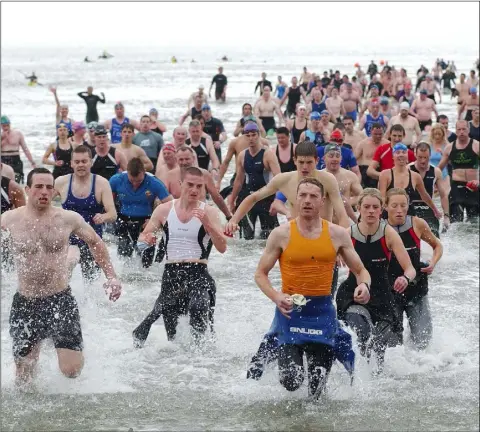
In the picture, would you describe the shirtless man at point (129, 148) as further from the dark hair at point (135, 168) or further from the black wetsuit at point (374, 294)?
the black wetsuit at point (374, 294)

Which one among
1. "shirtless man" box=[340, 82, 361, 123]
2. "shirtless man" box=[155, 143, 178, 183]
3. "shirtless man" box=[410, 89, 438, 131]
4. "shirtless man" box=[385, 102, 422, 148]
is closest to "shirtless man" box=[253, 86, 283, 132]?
"shirtless man" box=[340, 82, 361, 123]

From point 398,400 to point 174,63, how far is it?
98.0 m

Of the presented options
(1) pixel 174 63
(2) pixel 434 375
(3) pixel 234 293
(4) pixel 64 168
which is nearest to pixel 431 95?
(4) pixel 64 168

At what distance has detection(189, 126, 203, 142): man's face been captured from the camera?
12219 millimetres

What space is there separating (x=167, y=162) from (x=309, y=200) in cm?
486

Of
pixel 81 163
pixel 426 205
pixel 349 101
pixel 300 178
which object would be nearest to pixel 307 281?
pixel 300 178

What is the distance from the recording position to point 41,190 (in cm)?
600

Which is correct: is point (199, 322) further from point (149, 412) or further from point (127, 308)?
point (127, 308)

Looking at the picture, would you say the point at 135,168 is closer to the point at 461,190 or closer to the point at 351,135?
the point at 461,190

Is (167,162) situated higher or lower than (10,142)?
higher

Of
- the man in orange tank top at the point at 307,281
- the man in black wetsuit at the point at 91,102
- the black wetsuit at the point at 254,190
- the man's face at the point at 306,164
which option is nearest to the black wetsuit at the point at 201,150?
the black wetsuit at the point at 254,190

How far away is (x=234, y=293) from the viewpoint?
30.6 ft

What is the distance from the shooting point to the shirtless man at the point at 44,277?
5980mm

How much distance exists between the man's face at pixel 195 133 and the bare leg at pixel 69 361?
21.2 feet
